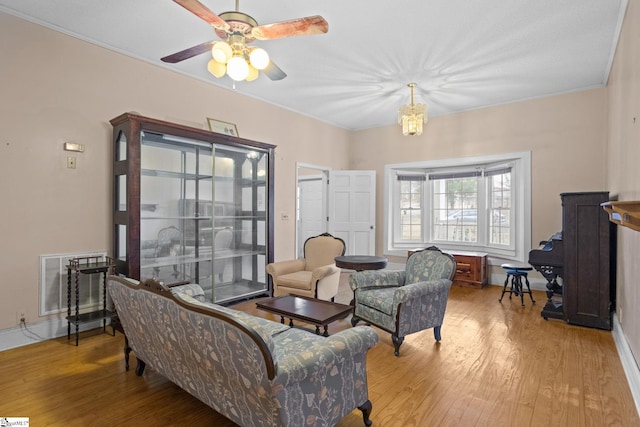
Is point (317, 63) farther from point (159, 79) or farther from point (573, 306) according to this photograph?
point (573, 306)

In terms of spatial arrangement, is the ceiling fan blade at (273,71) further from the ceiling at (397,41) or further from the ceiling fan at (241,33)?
the ceiling at (397,41)

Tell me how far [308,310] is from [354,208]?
3.95m

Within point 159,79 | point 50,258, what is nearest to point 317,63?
point 159,79

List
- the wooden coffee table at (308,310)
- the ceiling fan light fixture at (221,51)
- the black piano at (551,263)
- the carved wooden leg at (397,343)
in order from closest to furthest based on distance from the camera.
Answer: the ceiling fan light fixture at (221,51)
the wooden coffee table at (308,310)
the carved wooden leg at (397,343)
the black piano at (551,263)

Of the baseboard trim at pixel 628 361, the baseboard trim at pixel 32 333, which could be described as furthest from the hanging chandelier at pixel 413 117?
the baseboard trim at pixel 32 333

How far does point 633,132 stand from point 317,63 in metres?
3.08

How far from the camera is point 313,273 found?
3924mm

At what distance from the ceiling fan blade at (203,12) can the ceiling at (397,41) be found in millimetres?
799

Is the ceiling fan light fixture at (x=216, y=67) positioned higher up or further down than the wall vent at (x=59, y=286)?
higher up

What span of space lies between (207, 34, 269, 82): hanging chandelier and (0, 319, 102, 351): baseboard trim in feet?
9.63

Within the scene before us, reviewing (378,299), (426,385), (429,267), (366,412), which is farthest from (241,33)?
(426,385)

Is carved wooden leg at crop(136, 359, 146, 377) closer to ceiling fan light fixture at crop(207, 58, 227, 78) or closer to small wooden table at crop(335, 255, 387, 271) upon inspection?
small wooden table at crop(335, 255, 387, 271)

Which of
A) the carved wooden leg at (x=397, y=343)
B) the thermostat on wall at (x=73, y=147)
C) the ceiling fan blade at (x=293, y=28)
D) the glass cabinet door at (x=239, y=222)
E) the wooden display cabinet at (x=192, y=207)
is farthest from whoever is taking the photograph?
the glass cabinet door at (x=239, y=222)

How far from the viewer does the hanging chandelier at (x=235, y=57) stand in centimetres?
232
